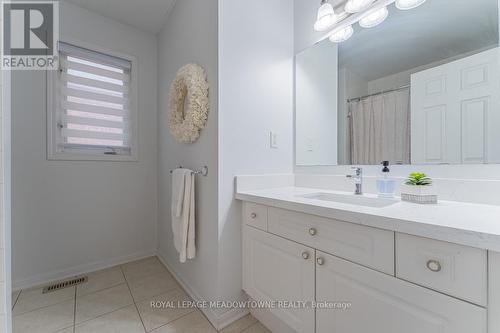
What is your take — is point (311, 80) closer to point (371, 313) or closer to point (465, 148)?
point (465, 148)

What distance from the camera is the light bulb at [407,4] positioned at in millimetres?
1103

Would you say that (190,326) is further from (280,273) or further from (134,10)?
(134,10)

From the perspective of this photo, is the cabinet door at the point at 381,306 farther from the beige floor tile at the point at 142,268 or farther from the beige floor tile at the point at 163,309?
the beige floor tile at the point at 142,268

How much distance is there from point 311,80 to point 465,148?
1.01 metres

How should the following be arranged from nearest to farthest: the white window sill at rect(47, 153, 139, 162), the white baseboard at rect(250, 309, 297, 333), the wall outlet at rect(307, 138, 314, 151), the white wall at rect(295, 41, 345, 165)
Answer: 1. the white baseboard at rect(250, 309, 297, 333)
2. the white wall at rect(295, 41, 345, 165)
3. the wall outlet at rect(307, 138, 314, 151)
4. the white window sill at rect(47, 153, 139, 162)

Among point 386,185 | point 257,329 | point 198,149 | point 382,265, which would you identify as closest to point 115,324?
point 257,329

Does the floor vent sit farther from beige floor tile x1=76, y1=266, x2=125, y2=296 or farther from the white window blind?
the white window blind

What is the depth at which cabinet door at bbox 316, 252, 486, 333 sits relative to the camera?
1.89 ft

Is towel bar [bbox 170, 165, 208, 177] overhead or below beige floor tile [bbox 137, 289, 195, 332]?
overhead

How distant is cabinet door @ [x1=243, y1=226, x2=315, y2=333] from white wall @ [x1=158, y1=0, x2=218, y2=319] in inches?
8.8

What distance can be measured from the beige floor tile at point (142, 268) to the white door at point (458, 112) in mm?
2195

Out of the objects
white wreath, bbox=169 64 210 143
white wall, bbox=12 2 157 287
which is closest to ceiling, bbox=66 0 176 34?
white wall, bbox=12 2 157 287

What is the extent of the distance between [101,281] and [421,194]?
2358 mm

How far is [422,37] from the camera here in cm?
112
